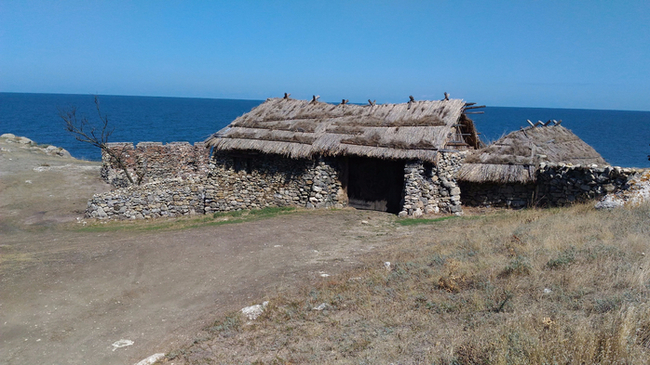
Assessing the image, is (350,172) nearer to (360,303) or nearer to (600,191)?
(600,191)

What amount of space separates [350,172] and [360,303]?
459 inches

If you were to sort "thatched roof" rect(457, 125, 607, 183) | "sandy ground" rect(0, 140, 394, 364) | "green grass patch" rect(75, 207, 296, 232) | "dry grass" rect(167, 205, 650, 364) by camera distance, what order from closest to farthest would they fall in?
"dry grass" rect(167, 205, 650, 364) < "sandy ground" rect(0, 140, 394, 364) < "thatched roof" rect(457, 125, 607, 183) < "green grass patch" rect(75, 207, 296, 232)

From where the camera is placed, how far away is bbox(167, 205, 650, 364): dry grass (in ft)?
16.0

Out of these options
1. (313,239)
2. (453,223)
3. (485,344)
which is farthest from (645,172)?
(485,344)

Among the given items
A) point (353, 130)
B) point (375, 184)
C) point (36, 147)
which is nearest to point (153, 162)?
point (353, 130)

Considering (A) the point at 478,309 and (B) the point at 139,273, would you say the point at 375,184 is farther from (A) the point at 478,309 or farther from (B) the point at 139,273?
(A) the point at 478,309

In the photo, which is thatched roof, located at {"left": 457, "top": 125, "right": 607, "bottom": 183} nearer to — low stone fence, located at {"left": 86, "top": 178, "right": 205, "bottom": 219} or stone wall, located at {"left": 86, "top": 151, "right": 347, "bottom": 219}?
stone wall, located at {"left": 86, "top": 151, "right": 347, "bottom": 219}

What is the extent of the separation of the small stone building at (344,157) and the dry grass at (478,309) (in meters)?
6.51

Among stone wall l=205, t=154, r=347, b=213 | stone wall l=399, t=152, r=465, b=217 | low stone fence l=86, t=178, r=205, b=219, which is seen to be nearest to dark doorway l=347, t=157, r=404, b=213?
stone wall l=205, t=154, r=347, b=213

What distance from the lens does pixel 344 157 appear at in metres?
18.5

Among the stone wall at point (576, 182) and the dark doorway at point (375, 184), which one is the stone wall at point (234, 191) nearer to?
the dark doorway at point (375, 184)

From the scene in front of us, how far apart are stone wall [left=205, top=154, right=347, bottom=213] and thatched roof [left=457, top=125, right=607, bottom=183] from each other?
17.9ft

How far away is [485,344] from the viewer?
5191 mm

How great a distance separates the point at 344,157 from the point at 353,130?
123 cm
